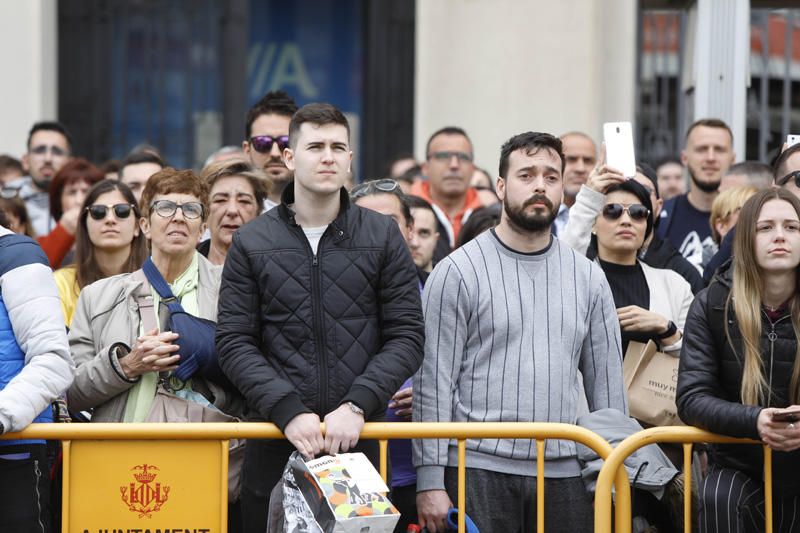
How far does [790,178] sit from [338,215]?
220cm

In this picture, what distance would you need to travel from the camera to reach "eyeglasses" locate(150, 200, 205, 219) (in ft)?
19.0

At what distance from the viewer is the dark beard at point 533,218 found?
5.38m

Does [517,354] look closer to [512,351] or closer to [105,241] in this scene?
[512,351]

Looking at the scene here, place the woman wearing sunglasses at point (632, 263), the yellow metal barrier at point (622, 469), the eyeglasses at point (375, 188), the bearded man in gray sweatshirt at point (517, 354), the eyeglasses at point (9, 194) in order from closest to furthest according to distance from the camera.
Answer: the yellow metal barrier at point (622, 469) < the bearded man in gray sweatshirt at point (517, 354) < the woman wearing sunglasses at point (632, 263) < the eyeglasses at point (375, 188) < the eyeglasses at point (9, 194)

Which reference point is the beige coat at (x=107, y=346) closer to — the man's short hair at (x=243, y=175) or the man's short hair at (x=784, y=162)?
the man's short hair at (x=243, y=175)

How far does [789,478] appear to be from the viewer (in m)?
5.16

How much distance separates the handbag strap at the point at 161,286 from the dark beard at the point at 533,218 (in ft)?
4.65

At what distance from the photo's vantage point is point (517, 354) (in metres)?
5.29

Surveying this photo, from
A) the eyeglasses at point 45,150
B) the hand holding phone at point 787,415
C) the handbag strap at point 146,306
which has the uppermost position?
the eyeglasses at point 45,150

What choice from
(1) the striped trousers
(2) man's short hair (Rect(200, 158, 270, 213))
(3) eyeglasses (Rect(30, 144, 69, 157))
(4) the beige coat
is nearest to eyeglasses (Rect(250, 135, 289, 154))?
(2) man's short hair (Rect(200, 158, 270, 213))

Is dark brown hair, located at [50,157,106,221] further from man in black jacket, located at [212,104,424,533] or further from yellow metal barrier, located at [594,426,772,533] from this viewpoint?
yellow metal barrier, located at [594,426,772,533]

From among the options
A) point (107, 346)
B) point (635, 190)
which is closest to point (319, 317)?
point (107, 346)

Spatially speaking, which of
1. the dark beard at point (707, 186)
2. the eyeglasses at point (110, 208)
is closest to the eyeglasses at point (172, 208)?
the eyeglasses at point (110, 208)

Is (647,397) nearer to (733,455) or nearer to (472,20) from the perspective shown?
(733,455)
